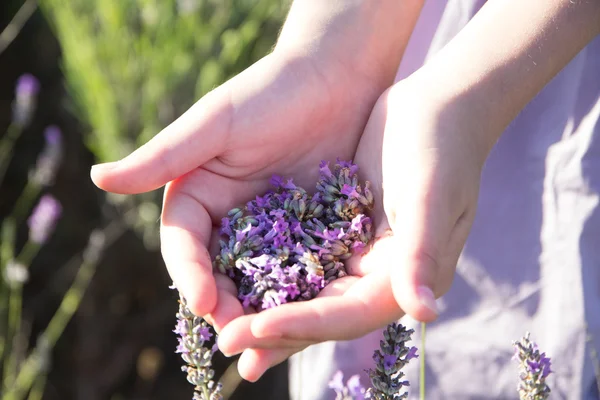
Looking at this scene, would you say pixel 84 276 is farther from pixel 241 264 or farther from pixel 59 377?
pixel 241 264

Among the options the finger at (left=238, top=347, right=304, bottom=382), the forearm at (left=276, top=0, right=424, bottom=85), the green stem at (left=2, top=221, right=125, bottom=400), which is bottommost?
the green stem at (left=2, top=221, right=125, bottom=400)

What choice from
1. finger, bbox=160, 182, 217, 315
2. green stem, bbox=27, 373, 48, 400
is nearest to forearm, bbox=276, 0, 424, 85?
finger, bbox=160, 182, 217, 315

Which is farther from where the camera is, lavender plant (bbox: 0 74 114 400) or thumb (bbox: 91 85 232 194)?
lavender plant (bbox: 0 74 114 400)

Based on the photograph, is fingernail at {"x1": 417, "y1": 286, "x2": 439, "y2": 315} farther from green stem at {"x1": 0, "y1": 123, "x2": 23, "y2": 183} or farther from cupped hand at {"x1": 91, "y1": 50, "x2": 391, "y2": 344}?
green stem at {"x1": 0, "y1": 123, "x2": 23, "y2": 183}

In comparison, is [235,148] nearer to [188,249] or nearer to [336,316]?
[188,249]

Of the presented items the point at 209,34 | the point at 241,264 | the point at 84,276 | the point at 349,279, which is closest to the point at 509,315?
the point at 349,279

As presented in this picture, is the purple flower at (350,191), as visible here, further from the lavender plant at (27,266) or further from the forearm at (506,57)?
the lavender plant at (27,266)

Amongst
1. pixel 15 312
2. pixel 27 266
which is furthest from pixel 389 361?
pixel 27 266
